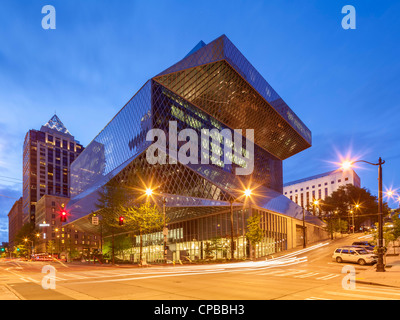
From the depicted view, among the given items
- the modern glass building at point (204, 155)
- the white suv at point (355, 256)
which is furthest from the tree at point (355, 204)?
the white suv at point (355, 256)

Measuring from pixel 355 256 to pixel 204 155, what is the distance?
33.6m

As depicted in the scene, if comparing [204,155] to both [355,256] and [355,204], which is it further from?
[355,204]

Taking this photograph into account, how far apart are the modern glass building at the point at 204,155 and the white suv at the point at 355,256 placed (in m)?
15.8

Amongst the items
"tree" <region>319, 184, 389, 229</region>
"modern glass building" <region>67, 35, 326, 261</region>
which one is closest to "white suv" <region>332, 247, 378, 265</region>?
"modern glass building" <region>67, 35, 326, 261</region>

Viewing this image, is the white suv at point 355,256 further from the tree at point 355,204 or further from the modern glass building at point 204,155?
the tree at point 355,204

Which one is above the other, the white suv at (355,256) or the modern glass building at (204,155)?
the modern glass building at (204,155)

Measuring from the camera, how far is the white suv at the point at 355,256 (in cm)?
3197

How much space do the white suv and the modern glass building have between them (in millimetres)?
15765

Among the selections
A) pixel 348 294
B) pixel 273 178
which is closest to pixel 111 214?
pixel 348 294

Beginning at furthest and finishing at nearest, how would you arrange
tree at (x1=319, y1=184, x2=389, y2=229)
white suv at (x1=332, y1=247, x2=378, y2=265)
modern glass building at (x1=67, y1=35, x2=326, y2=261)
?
tree at (x1=319, y1=184, x2=389, y2=229), modern glass building at (x1=67, y1=35, x2=326, y2=261), white suv at (x1=332, y1=247, x2=378, y2=265)

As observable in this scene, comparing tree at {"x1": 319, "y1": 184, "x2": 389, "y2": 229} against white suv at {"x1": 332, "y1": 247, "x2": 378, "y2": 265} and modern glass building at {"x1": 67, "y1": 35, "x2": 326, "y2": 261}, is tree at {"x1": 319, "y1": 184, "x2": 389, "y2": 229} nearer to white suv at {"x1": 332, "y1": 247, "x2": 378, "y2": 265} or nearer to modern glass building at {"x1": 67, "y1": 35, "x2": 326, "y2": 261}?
modern glass building at {"x1": 67, "y1": 35, "x2": 326, "y2": 261}

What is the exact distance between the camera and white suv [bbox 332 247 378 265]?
105ft
